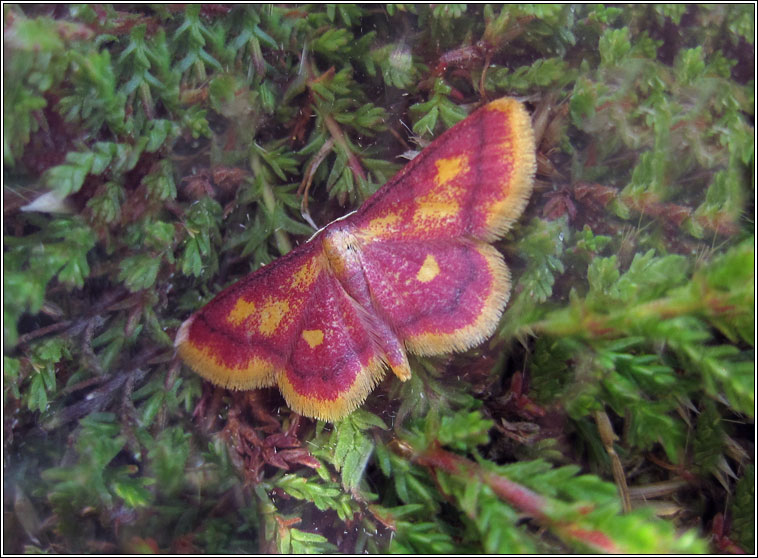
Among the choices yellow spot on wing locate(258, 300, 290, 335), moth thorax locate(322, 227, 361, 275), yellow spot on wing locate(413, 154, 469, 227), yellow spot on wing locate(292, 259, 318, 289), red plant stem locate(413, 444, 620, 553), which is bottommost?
red plant stem locate(413, 444, 620, 553)

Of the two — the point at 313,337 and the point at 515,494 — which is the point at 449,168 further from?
the point at 515,494

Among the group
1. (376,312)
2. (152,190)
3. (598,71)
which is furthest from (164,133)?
(598,71)

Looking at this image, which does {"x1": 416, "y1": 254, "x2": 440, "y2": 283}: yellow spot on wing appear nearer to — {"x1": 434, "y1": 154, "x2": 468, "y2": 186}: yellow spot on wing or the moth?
the moth

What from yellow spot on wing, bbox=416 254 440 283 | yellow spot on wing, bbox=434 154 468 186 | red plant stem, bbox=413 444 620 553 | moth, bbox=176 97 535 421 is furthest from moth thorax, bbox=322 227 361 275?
red plant stem, bbox=413 444 620 553

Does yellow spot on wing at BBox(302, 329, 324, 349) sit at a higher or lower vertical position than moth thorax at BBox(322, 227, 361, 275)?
lower

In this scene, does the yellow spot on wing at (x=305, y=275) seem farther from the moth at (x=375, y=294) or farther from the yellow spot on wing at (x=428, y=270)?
the yellow spot on wing at (x=428, y=270)

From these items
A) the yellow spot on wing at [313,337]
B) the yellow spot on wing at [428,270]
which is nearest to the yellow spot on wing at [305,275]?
the yellow spot on wing at [313,337]

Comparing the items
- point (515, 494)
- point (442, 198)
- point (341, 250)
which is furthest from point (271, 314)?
point (515, 494)
